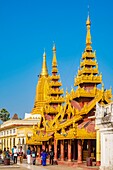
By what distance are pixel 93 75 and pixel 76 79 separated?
178cm

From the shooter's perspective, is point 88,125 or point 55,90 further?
point 55,90

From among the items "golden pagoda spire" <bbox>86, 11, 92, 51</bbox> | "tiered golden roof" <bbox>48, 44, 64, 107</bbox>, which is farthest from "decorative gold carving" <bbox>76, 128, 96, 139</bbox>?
"tiered golden roof" <bbox>48, 44, 64, 107</bbox>

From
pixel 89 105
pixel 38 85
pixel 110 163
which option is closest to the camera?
pixel 110 163

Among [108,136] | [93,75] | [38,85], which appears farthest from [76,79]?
[38,85]

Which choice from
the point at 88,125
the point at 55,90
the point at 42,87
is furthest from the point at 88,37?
the point at 42,87

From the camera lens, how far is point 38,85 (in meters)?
79.3

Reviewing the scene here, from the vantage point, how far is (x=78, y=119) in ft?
129

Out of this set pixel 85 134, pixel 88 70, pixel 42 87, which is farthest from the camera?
pixel 42 87

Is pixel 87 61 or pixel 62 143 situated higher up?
pixel 87 61

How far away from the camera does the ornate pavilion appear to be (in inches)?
1460

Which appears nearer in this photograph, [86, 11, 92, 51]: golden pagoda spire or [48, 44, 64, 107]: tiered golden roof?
[86, 11, 92, 51]: golden pagoda spire

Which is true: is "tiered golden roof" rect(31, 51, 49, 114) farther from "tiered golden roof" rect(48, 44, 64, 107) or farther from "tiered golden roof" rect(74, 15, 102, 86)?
"tiered golden roof" rect(74, 15, 102, 86)

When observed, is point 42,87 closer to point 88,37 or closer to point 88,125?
point 88,37

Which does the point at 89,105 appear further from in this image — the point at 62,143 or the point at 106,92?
the point at 62,143
